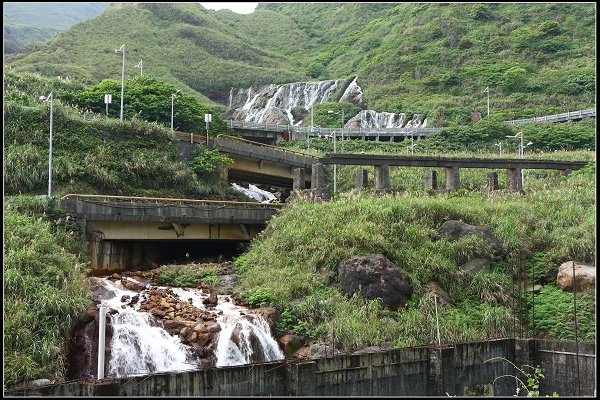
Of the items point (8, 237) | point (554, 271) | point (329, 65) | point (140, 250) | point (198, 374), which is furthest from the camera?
point (329, 65)

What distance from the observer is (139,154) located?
32406 mm

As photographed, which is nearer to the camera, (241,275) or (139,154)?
(241,275)

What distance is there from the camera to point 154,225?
1048 inches

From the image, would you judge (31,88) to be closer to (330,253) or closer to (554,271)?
(330,253)

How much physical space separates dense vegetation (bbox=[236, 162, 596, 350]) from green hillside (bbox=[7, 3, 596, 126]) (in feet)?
128

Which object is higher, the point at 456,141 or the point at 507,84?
the point at 507,84

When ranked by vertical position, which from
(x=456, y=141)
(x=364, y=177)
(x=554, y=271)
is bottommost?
(x=554, y=271)

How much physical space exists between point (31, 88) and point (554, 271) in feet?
124

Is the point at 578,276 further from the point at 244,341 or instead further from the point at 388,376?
the point at 244,341

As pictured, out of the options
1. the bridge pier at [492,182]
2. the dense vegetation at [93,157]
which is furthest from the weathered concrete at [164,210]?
the bridge pier at [492,182]

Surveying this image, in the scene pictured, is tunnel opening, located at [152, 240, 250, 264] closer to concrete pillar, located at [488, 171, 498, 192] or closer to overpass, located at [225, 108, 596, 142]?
concrete pillar, located at [488, 171, 498, 192]

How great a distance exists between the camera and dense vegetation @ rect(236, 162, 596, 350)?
19.3 metres

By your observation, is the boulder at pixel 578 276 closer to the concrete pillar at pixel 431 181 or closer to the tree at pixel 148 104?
the concrete pillar at pixel 431 181

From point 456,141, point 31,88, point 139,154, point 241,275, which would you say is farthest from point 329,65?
point 241,275
